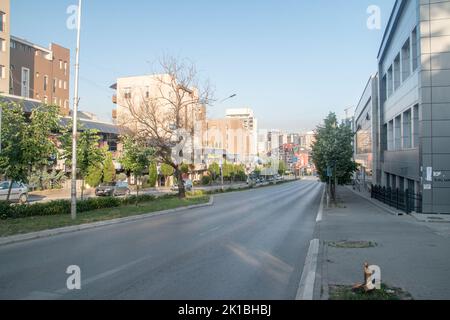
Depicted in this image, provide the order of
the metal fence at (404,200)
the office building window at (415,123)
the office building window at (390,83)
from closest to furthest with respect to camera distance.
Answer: the metal fence at (404,200) < the office building window at (415,123) < the office building window at (390,83)

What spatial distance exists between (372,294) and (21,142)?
1593 centimetres

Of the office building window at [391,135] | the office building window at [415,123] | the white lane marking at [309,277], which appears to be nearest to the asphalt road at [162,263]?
the white lane marking at [309,277]

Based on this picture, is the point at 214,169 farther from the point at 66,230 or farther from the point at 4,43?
the point at 66,230

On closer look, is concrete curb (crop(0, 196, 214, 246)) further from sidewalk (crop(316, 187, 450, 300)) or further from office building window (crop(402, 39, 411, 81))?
office building window (crop(402, 39, 411, 81))

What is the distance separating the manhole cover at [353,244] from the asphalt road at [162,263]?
922mm

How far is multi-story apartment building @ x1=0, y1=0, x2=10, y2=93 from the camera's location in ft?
170

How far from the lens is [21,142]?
59.6ft

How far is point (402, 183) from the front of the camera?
107ft

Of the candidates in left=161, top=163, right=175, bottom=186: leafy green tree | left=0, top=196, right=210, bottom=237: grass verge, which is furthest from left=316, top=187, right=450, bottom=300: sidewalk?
left=161, top=163, right=175, bottom=186: leafy green tree

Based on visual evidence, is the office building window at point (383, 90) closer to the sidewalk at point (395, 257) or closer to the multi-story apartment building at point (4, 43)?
the sidewalk at point (395, 257)

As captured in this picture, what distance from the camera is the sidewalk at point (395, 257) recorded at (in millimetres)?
7773

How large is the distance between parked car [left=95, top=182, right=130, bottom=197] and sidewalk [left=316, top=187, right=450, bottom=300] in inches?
1094

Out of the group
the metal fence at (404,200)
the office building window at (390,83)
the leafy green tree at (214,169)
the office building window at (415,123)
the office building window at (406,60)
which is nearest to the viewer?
the metal fence at (404,200)
